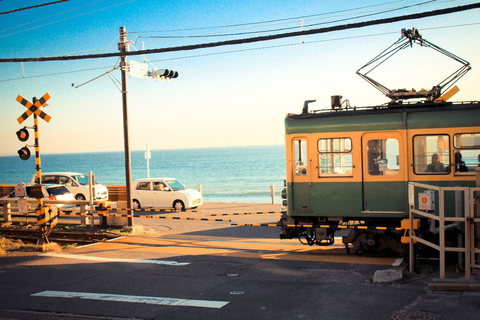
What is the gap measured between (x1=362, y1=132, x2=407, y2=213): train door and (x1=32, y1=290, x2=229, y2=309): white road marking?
15.7 ft

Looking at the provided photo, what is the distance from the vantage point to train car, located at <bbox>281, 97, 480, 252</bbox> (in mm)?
10594

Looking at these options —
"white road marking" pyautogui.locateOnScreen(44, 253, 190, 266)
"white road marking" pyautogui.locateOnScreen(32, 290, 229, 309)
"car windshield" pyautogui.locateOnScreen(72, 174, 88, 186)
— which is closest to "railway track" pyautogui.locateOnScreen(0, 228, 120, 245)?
"white road marking" pyautogui.locateOnScreen(44, 253, 190, 266)

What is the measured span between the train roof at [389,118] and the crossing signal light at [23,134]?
24.2ft

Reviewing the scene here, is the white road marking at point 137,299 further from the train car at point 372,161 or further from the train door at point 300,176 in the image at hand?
the train car at point 372,161

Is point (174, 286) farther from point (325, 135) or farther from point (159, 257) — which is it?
point (325, 135)

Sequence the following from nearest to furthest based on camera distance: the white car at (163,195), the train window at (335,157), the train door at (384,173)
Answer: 1. the train door at (384,173)
2. the train window at (335,157)
3. the white car at (163,195)

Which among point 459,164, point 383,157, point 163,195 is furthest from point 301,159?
point 163,195

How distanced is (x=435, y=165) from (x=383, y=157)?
1148 millimetres

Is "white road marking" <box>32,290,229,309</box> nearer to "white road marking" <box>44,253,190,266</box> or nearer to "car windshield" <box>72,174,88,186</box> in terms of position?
"white road marking" <box>44,253,190,266</box>

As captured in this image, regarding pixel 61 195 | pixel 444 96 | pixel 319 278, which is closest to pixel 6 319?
pixel 319 278

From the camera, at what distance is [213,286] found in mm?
9258

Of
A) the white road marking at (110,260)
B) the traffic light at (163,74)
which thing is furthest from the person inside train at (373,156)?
the traffic light at (163,74)

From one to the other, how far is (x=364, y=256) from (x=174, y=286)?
16.1 ft

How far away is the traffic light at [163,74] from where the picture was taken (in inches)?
659
